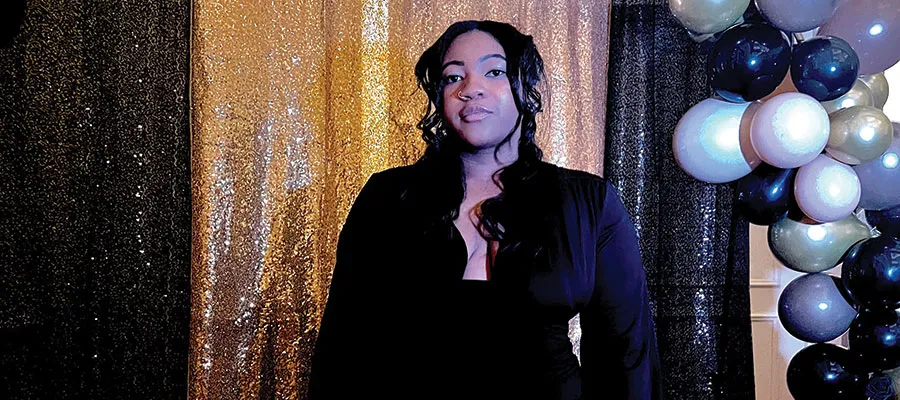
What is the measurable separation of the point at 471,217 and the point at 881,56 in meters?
1.17

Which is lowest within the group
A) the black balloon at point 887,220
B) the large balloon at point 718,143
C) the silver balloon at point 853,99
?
the black balloon at point 887,220

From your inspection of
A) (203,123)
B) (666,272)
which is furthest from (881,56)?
(203,123)

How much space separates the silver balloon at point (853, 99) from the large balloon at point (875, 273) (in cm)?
36

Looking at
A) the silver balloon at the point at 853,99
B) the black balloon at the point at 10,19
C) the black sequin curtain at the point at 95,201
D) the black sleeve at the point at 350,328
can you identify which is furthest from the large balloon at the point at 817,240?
the black balloon at the point at 10,19

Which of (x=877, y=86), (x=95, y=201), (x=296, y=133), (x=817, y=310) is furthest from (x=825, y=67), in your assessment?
(x=95, y=201)

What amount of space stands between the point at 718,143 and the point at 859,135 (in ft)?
1.06

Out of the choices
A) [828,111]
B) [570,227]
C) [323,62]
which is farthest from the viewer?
[323,62]

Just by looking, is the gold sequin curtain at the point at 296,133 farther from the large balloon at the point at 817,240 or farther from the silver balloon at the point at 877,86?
the silver balloon at the point at 877,86

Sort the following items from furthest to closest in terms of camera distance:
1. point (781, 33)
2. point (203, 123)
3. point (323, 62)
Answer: point (323, 62), point (203, 123), point (781, 33)

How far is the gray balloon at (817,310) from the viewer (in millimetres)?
1922

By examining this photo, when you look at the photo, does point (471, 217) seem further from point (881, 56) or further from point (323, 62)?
point (881, 56)

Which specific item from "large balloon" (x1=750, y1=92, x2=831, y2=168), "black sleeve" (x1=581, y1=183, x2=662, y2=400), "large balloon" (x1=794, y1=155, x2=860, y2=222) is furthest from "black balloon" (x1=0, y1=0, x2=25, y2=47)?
"large balloon" (x1=794, y1=155, x2=860, y2=222)

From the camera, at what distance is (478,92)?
4.76 ft

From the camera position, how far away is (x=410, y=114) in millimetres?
2291
